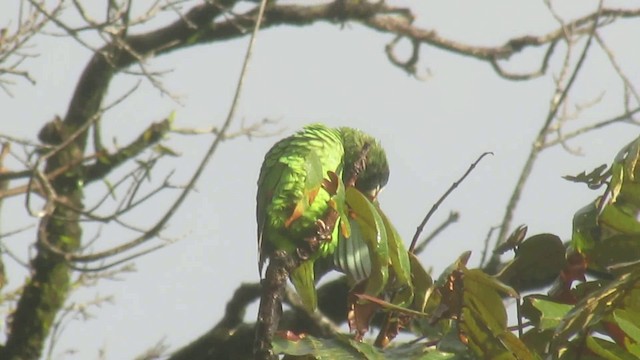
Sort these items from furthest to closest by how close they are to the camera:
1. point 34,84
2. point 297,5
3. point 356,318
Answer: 1. point 297,5
2. point 34,84
3. point 356,318

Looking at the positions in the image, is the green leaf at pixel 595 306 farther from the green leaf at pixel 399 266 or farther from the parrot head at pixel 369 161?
the parrot head at pixel 369 161

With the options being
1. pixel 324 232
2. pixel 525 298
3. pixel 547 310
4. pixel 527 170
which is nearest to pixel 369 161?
pixel 527 170

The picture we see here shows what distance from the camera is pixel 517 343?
1.21m

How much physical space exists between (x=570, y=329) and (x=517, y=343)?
0.08m

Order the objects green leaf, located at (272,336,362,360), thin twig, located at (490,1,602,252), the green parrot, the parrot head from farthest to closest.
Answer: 1. the parrot head
2. the green parrot
3. thin twig, located at (490,1,602,252)
4. green leaf, located at (272,336,362,360)

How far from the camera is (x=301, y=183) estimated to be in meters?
3.35

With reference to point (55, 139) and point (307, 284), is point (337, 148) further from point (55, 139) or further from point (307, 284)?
point (55, 139)

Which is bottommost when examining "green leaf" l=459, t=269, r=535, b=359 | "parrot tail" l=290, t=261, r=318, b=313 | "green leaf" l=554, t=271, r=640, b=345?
"green leaf" l=554, t=271, r=640, b=345

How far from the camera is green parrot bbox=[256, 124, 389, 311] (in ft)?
10.0

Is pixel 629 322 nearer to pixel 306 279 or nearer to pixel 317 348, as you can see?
pixel 317 348

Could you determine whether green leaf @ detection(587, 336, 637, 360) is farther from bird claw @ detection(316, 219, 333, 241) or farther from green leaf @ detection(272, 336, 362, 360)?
bird claw @ detection(316, 219, 333, 241)

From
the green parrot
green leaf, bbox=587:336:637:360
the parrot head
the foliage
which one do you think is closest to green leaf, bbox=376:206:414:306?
the foliage

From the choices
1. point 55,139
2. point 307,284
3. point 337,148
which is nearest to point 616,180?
point 307,284

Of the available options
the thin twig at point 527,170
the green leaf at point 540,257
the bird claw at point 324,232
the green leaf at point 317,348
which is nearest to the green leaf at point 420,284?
the green leaf at point 540,257
